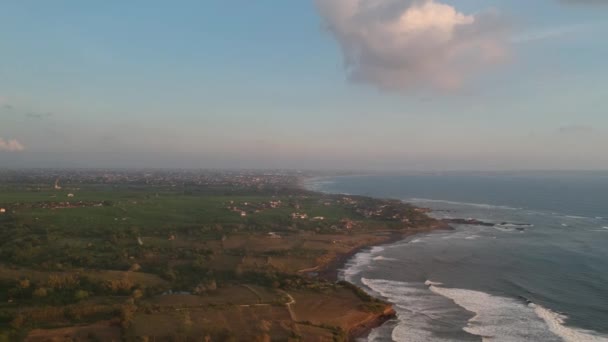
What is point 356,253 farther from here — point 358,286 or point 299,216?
point 299,216

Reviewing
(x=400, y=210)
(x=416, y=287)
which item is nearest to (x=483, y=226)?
(x=400, y=210)

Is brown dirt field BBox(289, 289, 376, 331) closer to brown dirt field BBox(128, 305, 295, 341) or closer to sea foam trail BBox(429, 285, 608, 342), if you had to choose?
brown dirt field BBox(128, 305, 295, 341)

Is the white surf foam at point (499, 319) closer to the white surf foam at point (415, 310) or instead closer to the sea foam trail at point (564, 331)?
the sea foam trail at point (564, 331)

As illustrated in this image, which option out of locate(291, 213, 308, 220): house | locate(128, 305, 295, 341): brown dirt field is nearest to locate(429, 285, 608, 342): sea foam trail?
locate(128, 305, 295, 341): brown dirt field

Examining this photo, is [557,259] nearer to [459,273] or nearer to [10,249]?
[459,273]

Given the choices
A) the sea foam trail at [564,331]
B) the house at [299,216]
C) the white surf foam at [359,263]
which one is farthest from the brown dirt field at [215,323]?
the house at [299,216]
